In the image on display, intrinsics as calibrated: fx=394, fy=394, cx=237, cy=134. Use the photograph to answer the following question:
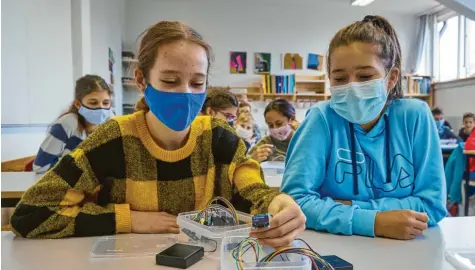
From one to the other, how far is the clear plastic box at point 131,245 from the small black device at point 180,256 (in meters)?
0.05

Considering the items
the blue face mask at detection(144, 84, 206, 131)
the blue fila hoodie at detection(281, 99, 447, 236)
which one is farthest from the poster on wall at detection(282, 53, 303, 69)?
the blue face mask at detection(144, 84, 206, 131)

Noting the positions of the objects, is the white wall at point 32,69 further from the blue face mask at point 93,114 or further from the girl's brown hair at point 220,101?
the girl's brown hair at point 220,101

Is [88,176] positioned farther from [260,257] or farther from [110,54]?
[110,54]

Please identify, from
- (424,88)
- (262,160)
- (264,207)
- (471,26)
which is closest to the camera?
→ (264,207)

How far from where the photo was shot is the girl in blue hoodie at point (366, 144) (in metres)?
1.07

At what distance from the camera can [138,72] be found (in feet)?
3.61

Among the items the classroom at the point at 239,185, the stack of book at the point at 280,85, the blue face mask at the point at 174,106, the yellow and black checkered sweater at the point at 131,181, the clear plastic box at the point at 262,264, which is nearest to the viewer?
the clear plastic box at the point at 262,264

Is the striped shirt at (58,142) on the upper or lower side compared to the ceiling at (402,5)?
lower

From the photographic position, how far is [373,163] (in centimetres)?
111

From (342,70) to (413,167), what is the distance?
0.34 metres

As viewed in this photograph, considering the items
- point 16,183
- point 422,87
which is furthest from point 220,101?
point 422,87

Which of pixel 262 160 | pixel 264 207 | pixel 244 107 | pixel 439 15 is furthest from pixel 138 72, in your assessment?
pixel 439 15

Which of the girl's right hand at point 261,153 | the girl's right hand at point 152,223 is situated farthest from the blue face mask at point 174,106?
the girl's right hand at point 261,153

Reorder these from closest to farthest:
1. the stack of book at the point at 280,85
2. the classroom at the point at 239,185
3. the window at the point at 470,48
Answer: the classroom at the point at 239,185, the window at the point at 470,48, the stack of book at the point at 280,85
